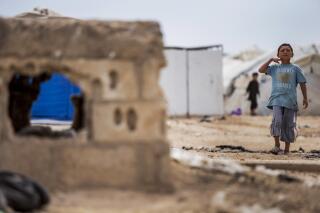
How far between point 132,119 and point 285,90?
Answer: 427 centimetres

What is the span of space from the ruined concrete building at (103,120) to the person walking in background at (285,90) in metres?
4.09

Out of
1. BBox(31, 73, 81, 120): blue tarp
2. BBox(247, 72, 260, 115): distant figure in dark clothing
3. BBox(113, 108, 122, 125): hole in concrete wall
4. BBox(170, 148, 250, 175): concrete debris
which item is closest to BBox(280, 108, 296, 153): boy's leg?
BBox(170, 148, 250, 175): concrete debris

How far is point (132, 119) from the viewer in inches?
186

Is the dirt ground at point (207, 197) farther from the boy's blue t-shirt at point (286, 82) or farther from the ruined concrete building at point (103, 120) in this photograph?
the boy's blue t-shirt at point (286, 82)

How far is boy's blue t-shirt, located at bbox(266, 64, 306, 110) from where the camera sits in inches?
332

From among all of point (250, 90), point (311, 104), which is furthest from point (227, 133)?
point (311, 104)

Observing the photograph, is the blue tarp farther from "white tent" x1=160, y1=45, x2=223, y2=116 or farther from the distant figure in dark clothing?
the distant figure in dark clothing

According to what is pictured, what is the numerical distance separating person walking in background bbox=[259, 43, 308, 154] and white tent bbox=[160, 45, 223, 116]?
13.4 m

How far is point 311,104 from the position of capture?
23.8 m

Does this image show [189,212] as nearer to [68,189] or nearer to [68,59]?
[68,189]

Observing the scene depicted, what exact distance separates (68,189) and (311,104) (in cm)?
2044

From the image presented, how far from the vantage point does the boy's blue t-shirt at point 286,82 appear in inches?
332

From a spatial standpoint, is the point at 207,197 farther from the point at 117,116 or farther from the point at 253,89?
the point at 253,89

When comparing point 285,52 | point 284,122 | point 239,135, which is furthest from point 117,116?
point 239,135
